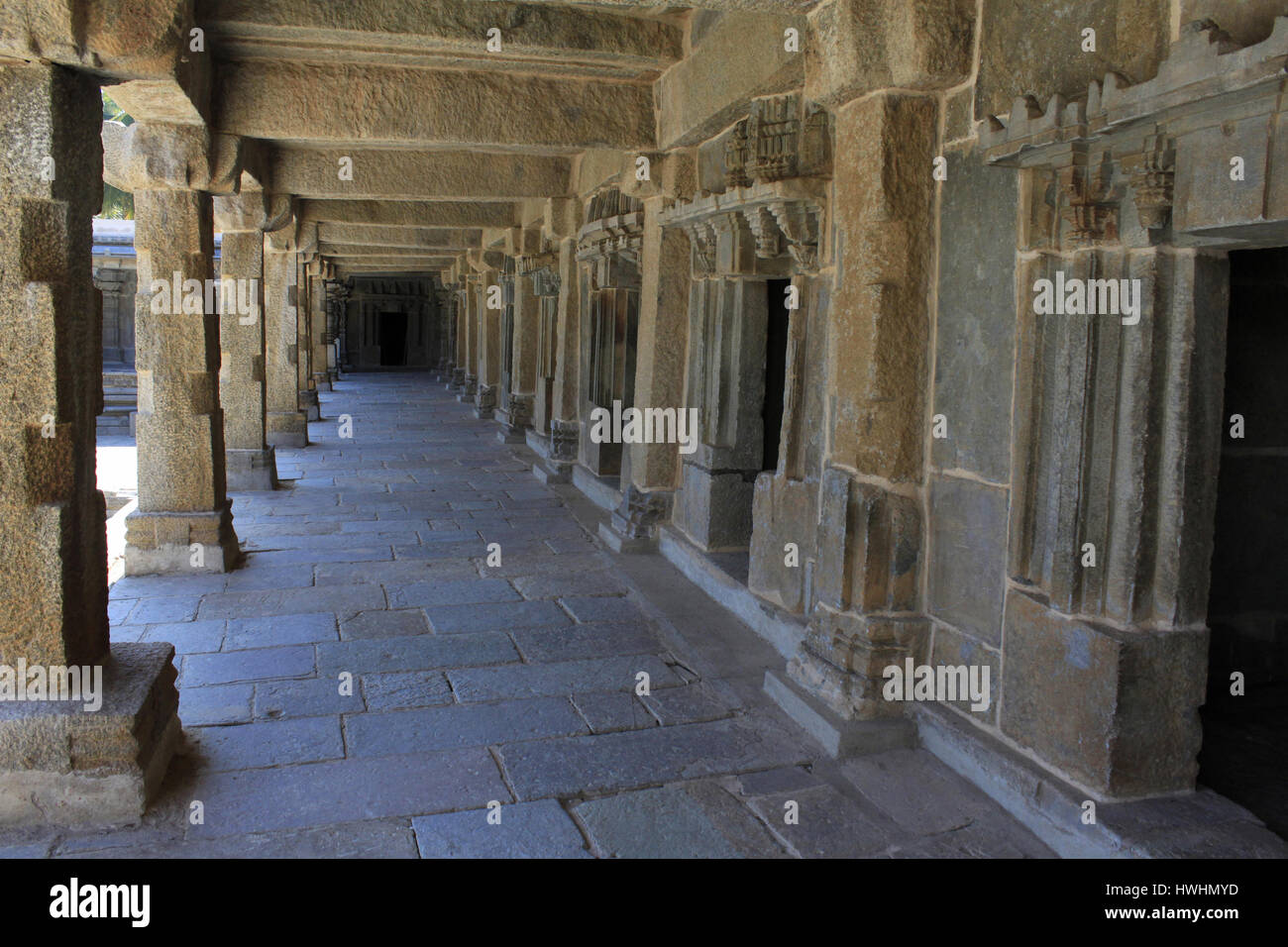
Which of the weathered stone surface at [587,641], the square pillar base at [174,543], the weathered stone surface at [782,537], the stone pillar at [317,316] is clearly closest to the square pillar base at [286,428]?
the stone pillar at [317,316]

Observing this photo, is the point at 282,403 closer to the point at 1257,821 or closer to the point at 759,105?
the point at 759,105

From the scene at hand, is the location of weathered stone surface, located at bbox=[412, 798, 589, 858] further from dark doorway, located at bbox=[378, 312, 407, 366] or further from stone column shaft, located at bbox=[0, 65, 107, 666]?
dark doorway, located at bbox=[378, 312, 407, 366]

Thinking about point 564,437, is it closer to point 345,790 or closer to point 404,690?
point 404,690

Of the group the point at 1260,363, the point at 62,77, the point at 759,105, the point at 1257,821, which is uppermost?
the point at 759,105

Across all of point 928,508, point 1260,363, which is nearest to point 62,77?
point 928,508

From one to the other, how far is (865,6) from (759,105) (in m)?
1.08

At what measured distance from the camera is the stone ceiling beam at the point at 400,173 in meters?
8.00

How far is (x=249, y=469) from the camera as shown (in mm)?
8891

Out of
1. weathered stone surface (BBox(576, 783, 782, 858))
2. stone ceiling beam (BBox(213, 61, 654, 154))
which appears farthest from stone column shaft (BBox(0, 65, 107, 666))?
stone ceiling beam (BBox(213, 61, 654, 154))

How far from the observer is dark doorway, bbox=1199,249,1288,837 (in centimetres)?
384

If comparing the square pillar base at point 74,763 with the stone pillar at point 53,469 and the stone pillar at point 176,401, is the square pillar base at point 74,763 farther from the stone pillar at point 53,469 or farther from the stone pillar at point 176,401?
the stone pillar at point 176,401
